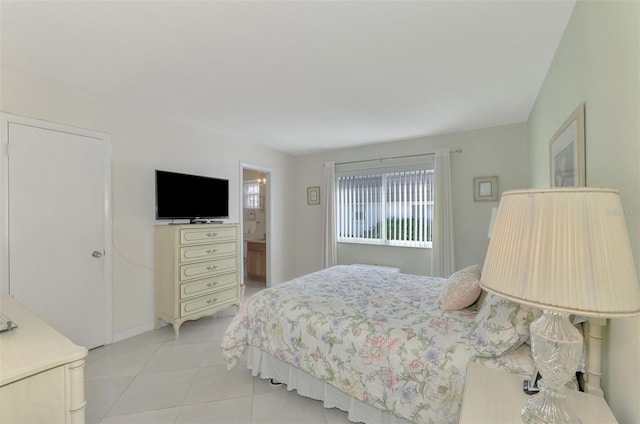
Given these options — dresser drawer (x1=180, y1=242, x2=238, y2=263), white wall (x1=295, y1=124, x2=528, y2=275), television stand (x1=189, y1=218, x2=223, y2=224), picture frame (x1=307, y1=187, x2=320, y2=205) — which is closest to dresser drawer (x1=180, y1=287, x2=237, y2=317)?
dresser drawer (x1=180, y1=242, x2=238, y2=263)

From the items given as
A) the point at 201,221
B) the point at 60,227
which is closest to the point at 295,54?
the point at 201,221

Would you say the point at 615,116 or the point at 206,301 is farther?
the point at 206,301

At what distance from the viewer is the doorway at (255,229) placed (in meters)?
5.62

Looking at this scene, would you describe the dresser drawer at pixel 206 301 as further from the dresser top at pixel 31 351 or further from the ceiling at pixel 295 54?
the ceiling at pixel 295 54

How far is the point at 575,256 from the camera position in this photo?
27.6 inches

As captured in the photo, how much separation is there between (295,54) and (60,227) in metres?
2.53

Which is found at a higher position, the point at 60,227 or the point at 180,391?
the point at 60,227

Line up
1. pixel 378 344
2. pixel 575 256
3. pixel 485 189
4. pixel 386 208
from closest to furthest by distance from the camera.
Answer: pixel 575 256 → pixel 378 344 → pixel 485 189 → pixel 386 208

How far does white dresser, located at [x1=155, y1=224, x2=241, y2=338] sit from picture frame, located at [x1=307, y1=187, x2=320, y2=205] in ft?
6.32

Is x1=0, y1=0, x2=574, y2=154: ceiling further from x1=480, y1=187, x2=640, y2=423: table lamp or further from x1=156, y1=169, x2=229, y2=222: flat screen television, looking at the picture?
x1=480, y1=187, x2=640, y2=423: table lamp

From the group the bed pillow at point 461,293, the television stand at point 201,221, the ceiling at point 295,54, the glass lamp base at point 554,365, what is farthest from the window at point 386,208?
the glass lamp base at point 554,365

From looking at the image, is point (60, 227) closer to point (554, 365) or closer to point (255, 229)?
A: point (554, 365)

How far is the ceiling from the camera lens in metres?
1.58

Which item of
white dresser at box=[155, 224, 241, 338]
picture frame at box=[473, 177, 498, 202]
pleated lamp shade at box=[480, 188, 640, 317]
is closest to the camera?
pleated lamp shade at box=[480, 188, 640, 317]
